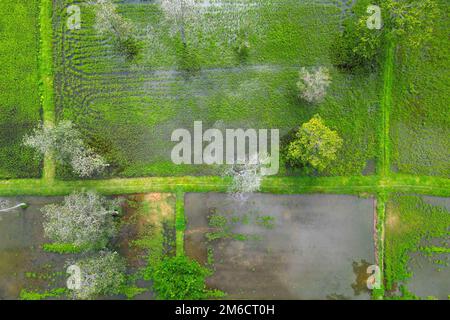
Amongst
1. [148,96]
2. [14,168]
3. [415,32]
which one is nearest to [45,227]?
[14,168]

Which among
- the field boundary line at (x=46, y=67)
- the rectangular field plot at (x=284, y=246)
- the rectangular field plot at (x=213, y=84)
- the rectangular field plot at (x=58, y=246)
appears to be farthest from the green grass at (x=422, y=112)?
the field boundary line at (x=46, y=67)

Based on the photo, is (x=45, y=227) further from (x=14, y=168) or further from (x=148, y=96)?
(x=148, y=96)

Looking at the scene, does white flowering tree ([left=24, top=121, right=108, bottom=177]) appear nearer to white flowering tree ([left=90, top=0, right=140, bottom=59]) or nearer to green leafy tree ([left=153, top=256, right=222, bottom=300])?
white flowering tree ([left=90, top=0, right=140, bottom=59])

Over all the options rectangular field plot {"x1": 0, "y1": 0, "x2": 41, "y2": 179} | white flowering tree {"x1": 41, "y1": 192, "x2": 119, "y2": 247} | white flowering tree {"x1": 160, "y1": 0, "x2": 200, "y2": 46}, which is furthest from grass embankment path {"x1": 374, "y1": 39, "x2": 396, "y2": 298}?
rectangular field plot {"x1": 0, "y1": 0, "x2": 41, "y2": 179}

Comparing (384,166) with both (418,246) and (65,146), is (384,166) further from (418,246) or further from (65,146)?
(65,146)

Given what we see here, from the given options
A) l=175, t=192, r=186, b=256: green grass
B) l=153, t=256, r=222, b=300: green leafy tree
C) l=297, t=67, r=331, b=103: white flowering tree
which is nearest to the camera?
l=153, t=256, r=222, b=300: green leafy tree

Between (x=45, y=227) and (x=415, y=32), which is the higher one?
(x=415, y=32)

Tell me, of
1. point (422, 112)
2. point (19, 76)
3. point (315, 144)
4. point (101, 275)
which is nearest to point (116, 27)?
point (19, 76)
